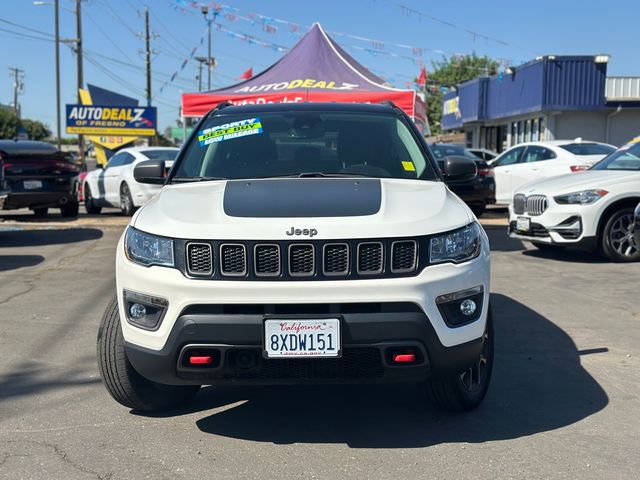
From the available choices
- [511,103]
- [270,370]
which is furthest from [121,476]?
[511,103]

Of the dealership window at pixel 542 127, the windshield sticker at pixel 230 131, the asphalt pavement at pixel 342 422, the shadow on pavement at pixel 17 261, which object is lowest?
the asphalt pavement at pixel 342 422

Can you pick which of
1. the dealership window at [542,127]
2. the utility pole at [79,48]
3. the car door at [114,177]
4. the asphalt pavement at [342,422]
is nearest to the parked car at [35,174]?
the car door at [114,177]

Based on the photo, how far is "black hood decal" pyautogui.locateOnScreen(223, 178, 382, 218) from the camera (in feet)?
11.2

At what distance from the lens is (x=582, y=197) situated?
909cm

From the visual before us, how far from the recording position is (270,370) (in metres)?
3.28

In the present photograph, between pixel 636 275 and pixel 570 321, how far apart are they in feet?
8.95

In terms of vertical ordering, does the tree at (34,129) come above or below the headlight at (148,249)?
above

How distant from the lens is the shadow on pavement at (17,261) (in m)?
9.12

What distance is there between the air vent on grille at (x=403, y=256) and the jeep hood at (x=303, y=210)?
50 mm

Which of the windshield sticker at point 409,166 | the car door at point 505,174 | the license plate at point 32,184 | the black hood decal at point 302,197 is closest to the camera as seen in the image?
the black hood decal at point 302,197

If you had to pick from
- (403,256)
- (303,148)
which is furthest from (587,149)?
(403,256)

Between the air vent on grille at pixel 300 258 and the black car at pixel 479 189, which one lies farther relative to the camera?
the black car at pixel 479 189

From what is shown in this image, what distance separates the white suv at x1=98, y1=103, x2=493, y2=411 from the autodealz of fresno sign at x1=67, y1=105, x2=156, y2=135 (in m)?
23.7

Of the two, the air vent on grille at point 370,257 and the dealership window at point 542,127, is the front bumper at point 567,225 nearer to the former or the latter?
the air vent on grille at point 370,257
